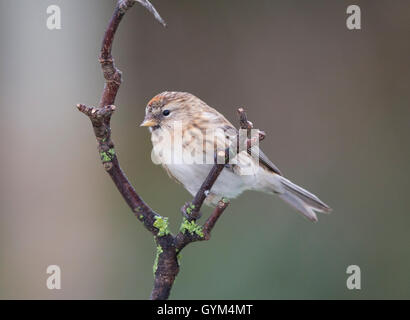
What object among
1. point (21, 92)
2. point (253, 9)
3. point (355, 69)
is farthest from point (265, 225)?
point (21, 92)

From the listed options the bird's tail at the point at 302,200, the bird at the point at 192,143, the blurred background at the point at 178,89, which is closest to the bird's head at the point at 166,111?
the bird at the point at 192,143

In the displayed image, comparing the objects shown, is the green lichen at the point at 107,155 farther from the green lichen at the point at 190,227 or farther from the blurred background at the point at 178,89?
the blurred background at the point at 178,89

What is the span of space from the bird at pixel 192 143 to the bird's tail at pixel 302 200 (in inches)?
0.4

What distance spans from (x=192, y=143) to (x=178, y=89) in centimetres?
212

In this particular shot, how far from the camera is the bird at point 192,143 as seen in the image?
2.18m

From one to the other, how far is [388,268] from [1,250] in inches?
105

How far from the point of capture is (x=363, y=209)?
3.90 m

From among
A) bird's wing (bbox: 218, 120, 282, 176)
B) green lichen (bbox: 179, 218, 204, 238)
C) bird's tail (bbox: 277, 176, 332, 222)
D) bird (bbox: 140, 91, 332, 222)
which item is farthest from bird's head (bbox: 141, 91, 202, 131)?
green lichen (bbox: 179, 218, 204, 238)

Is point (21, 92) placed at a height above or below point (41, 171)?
above

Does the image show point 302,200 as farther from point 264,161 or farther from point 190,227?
point 190,227

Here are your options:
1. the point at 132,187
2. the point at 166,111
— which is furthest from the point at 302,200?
the point at 132,187

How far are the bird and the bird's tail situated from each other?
1 centimetres

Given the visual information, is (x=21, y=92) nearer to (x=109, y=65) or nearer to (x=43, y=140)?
(x=43, y=140)

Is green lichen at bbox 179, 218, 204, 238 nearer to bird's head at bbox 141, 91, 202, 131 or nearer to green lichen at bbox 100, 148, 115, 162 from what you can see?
green lichen at bbox 100, 148, 115, 162
